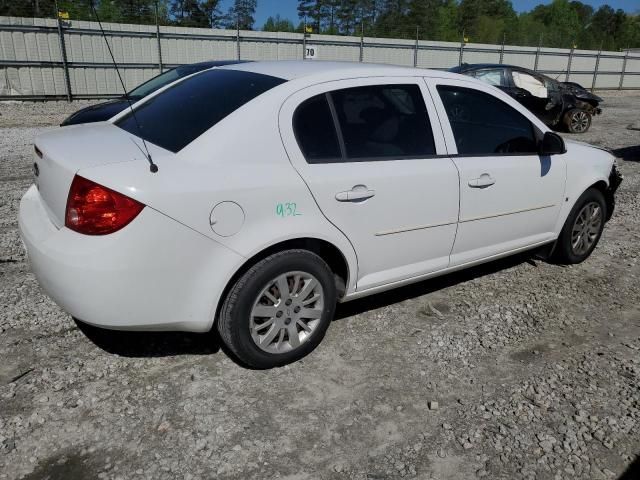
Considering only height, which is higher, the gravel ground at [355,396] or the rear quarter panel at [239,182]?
the rear quarter panel at [239,182]

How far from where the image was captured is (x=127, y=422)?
105 inches

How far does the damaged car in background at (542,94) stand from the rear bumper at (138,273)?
423 inches

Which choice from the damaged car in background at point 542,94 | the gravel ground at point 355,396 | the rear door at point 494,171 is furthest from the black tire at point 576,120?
the gravel ground at point 355,396

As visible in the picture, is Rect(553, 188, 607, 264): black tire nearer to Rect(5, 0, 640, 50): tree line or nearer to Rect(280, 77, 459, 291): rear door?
Rect(280, 77, 459, 291): rear door

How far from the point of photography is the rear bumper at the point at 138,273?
2525 mm

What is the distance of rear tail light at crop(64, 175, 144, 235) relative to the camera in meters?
2.51

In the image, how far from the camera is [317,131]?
304 cm

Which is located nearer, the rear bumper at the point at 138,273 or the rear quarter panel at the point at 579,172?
the rear bumper at the point at 138,273

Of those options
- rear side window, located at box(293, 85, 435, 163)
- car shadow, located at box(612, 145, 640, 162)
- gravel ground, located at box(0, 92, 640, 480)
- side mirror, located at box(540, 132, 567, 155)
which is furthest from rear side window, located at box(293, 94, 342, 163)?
car shadow, located at box(612, 145, 640, 162)

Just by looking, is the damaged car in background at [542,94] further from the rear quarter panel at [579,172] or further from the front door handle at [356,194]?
the front door handle at [356,194]

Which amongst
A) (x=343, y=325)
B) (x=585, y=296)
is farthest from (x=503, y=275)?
(x=343, y=325)

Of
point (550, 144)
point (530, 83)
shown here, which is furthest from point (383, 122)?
point (530, 83)

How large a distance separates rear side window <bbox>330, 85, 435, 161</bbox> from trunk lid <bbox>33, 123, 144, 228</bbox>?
3.81 feet

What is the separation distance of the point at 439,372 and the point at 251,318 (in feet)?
3.78
